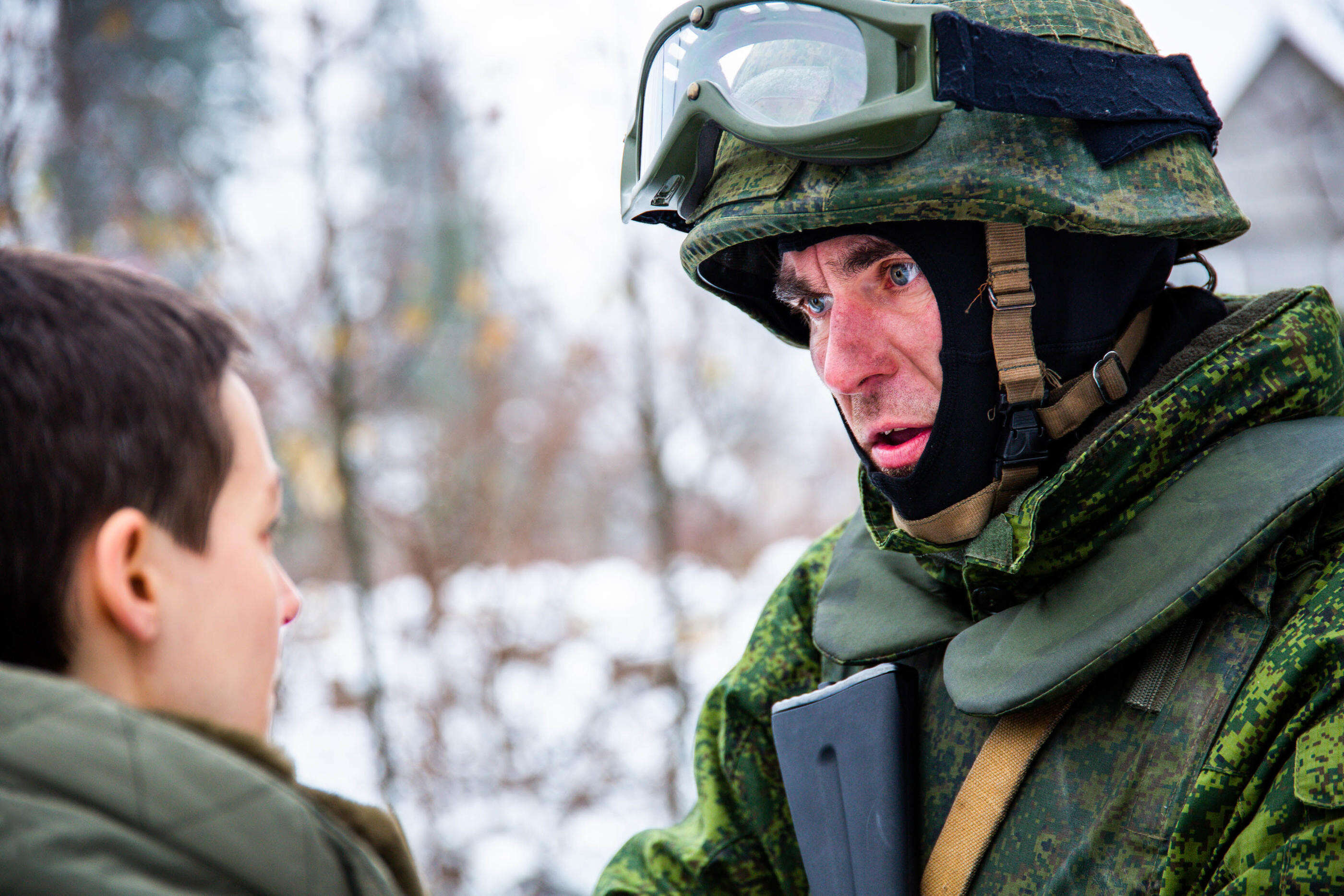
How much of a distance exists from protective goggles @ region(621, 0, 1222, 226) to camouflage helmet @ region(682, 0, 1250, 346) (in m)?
0.04

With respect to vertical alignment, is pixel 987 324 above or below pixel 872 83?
below

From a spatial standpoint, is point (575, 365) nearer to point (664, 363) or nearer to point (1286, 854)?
point (664, 363)

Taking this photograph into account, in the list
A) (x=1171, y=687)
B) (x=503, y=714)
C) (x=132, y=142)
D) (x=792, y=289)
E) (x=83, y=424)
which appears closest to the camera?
(x=83, y=424)

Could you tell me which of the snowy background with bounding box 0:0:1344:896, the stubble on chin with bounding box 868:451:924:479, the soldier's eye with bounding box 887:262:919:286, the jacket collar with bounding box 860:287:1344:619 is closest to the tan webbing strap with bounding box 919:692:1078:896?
the jacket collar with bounding box 860:287:1344:619

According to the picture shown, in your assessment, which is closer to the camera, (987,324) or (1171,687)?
(1171,687)

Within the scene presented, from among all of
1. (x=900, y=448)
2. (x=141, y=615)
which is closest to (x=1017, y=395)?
(x=900, y=448)

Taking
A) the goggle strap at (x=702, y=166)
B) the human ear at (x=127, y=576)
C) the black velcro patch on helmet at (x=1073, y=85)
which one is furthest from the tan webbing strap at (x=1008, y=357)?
the human ear at (x=127, y=576)

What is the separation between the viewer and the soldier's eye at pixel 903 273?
80.4 inches

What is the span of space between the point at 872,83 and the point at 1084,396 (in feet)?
2.38

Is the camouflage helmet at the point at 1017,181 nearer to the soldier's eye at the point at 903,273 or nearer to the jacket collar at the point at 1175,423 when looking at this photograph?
the soldier's eye at the point at 903,273

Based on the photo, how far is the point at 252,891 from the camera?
0.98m

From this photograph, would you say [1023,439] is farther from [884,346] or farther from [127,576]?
[127,576]

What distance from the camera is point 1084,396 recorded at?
194cm

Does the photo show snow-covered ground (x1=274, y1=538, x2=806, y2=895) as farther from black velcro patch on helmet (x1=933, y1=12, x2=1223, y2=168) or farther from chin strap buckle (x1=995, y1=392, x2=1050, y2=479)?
black velcro patch on helmet (x1=933, y1=12, x2=1223, y2=168)
